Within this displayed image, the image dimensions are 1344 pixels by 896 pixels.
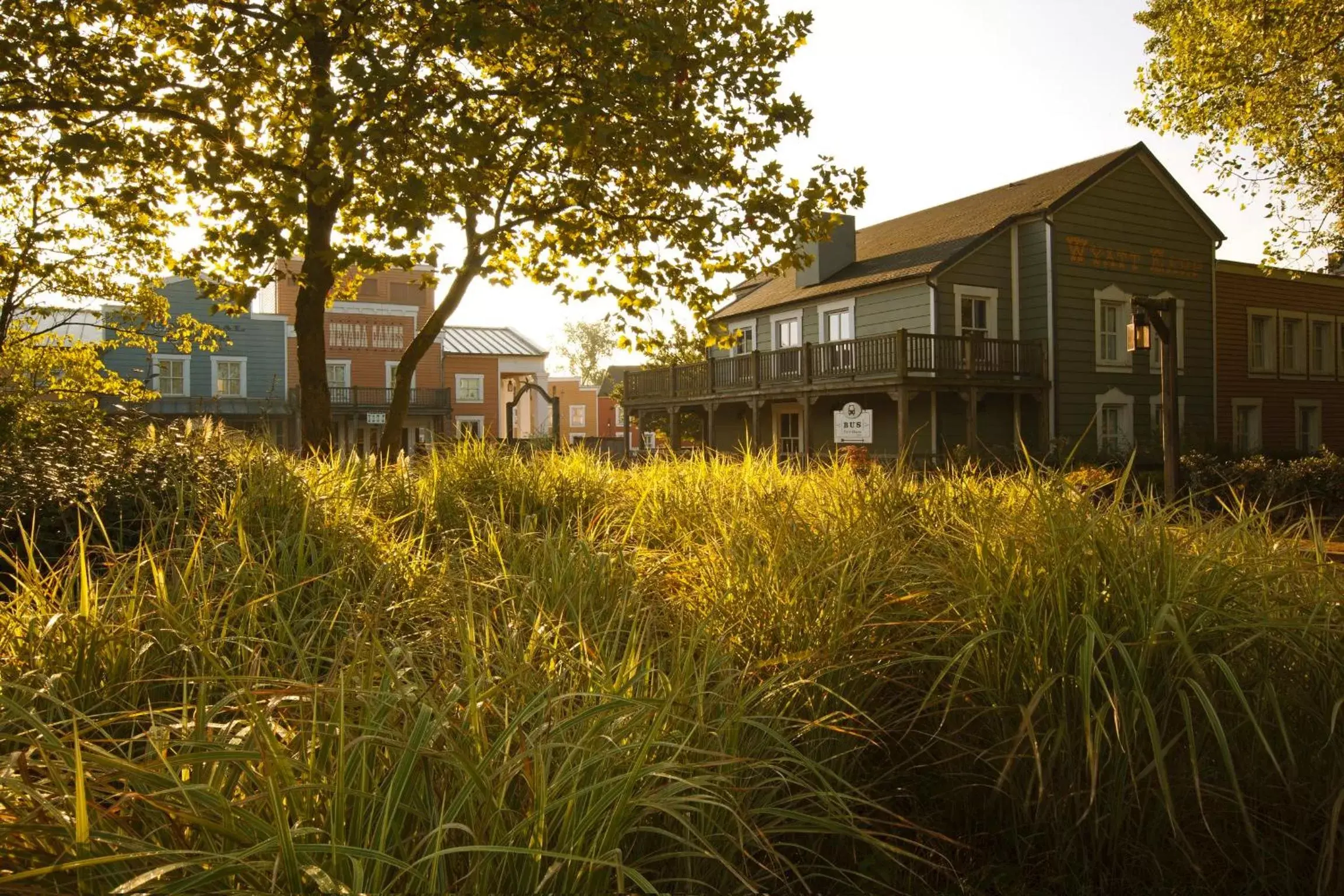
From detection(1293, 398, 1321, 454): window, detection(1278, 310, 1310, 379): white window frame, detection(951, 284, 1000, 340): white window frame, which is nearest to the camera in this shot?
detection(951, 284, 1000, 340): white window frame

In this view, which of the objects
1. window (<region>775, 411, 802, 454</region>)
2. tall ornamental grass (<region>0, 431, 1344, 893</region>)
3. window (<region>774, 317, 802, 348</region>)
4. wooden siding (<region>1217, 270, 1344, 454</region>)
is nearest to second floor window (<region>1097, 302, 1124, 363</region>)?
wooden siding (<region>1217, 270, 1344, 454</region>)

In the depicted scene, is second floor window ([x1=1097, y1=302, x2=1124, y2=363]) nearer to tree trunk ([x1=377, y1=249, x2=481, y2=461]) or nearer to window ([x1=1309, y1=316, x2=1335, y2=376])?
window ([x1=1309, y1=316, x2=1335, y2=376])

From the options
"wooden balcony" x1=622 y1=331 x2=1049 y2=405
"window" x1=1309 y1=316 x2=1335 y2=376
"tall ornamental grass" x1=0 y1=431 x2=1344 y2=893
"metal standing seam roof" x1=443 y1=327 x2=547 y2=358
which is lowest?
"tall ornamental grass" x1=0 y1=431 x2=1344 y2=893

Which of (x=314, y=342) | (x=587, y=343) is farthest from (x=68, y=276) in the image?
A: (x=587, y=343)

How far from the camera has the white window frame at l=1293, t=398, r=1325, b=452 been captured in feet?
93.4

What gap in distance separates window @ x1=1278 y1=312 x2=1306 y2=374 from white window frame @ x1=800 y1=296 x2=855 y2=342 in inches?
537

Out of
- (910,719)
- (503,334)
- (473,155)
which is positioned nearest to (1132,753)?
(910,719)

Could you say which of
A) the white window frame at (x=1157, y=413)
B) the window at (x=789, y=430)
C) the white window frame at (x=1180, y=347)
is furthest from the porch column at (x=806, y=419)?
the white window frame at (x=1180, y=347)

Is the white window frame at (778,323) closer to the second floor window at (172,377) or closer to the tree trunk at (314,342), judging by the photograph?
the tree trunk at (314,342)

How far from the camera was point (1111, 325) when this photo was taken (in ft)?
80.8

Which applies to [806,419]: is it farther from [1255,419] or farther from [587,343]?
[587,343]

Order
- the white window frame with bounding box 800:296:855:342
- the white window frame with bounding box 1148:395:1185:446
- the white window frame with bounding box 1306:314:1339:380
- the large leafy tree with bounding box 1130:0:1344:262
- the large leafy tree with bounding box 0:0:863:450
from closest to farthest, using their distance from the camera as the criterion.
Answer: the large leafy tree with bounding box 0:0:863:450
the large leafy tree with bounding box 1130:0:1344:262
the white window frame with bounding box 1148:395:1185:446
the white window frame with bounding box 800:296:855:342
the white window frame with bounding box 1306:314:1339:380

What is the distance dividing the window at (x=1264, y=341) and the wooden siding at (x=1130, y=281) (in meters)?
2.45

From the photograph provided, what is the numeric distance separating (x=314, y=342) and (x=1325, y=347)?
30.5 metres
